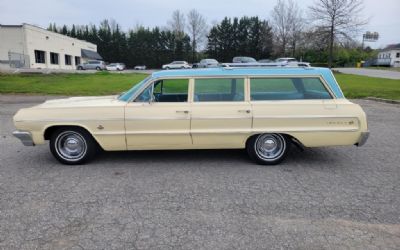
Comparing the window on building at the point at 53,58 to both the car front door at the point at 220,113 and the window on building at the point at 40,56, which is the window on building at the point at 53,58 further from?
the car front door at the point at 220,113

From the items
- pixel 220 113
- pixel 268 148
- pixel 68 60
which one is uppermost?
pixel 68 60

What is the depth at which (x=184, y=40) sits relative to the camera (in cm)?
7294

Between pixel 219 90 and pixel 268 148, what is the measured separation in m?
1.24

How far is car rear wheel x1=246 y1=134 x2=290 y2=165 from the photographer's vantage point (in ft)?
17.3

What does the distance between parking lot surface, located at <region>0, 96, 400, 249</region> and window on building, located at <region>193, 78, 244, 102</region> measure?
1.07 m

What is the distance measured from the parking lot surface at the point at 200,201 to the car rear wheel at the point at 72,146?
17 centimetres

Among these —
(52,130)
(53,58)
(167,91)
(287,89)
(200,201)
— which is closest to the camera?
(200,201)

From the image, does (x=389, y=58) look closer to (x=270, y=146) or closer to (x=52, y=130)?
(x=270, y=146)

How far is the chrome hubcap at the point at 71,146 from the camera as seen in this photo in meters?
5.23

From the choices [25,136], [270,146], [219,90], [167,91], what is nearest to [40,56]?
[25,136]

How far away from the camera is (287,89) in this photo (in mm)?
5398

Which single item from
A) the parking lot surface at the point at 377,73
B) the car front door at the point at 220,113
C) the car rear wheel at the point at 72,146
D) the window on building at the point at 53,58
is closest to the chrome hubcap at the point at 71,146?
the car rear wheel at the point at 72,146

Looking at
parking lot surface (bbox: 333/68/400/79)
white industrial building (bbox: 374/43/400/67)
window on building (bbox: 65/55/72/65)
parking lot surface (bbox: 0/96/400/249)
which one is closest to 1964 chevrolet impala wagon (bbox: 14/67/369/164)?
parking lot surface (bbox: 0/96/400/249)

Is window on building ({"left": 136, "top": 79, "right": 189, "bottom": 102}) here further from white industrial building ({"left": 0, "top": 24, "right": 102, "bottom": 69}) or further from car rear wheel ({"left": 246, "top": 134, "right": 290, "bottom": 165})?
white industrial building ({"left": 0, "top": 24, "right": 102, "bottom": 69})
